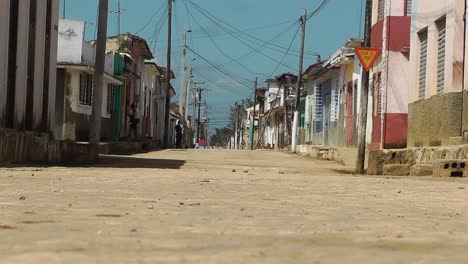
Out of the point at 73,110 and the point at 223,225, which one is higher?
the point at 73,110

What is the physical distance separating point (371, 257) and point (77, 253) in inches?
51.5

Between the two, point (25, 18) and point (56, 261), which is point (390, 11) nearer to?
point (25, 18)

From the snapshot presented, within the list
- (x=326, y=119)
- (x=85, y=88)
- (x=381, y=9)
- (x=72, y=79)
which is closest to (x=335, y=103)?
(x=326, y=119)

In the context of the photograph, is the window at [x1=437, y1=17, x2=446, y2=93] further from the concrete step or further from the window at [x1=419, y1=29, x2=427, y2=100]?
the concrete step

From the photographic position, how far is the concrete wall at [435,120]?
13422mm

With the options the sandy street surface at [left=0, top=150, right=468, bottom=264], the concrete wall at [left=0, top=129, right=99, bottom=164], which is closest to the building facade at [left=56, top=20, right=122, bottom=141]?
the concrete wall at [left=0, top=129, right=99, bottom=164]

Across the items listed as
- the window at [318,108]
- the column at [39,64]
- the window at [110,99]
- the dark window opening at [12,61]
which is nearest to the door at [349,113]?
the window at [318,108]

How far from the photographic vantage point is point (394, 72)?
867 inches

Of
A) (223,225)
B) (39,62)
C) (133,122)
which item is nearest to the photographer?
(223,225)

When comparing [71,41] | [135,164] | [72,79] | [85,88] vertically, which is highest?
[71,41]

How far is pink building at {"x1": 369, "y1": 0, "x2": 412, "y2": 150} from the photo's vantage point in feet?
70.6

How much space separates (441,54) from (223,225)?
38.1 feet

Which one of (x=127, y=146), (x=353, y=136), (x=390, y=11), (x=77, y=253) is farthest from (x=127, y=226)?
(x=353, y=136)

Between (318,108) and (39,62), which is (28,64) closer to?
(39,62)
